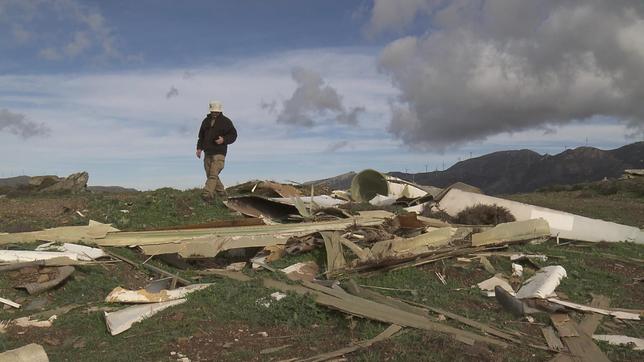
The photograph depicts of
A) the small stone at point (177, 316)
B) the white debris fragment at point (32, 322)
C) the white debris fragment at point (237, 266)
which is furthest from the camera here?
the white debris fragment at point (237, 266)

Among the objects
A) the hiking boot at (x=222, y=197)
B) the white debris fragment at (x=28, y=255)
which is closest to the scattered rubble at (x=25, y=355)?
the white debris fragment at (x=28, y=255)

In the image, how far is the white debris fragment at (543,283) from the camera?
5703 mm

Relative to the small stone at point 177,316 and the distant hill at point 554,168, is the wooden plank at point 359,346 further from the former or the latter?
the distant hill at point 554,168

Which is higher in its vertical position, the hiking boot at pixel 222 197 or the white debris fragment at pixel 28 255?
the hiking boot at pixel 222 197

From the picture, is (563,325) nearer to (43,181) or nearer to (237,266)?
(237,266)

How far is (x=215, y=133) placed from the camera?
11266 mm

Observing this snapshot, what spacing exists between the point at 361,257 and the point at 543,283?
2079 millimetres

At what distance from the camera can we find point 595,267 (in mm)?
7445

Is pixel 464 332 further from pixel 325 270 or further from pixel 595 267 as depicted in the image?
pixel 595 267

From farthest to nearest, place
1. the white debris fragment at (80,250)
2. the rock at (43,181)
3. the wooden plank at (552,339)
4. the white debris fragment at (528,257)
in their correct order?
the rock at (43,181) < the white debris fragment at (528,257) < the white debris fragment at (80,250) < the wooden plank at (552,339)

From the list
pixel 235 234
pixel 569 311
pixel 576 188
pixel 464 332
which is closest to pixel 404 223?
pixel 235 234

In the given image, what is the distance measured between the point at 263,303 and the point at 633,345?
3128 millimetres

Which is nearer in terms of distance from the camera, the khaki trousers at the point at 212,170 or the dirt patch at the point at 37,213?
the dirt patch at the point at 37,213

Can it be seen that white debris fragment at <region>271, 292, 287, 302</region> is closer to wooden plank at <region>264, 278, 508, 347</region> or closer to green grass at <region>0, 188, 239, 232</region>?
wooden plank at <region>264, 278, 508, 347</region>
